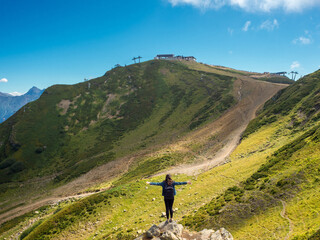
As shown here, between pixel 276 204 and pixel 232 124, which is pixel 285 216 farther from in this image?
pixel 232 124

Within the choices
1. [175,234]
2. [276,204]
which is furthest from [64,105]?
[276,204]

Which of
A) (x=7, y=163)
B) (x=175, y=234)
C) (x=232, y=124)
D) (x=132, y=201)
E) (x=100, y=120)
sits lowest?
(x=132, y=201)

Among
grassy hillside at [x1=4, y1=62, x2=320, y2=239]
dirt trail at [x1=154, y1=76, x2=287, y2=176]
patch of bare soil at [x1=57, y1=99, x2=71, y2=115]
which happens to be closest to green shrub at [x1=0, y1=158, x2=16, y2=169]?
patch of bare soil at [x1=57, y1=99, x2=71, y2=115]

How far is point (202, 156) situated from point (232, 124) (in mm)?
30276

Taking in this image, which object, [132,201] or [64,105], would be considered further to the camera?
[64,105]

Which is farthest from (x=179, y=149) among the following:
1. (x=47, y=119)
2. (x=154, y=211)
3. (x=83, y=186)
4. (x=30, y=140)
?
(x=47, y=119)

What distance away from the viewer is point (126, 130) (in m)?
121

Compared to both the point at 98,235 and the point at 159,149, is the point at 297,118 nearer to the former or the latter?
the point at 159,149

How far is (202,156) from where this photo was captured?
63.6 metres

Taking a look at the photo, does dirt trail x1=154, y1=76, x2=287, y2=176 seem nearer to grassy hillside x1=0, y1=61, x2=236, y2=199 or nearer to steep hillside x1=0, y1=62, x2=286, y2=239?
steep hillside x1=0, y1=62, x2=286, y2=239

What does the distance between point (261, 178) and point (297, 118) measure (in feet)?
138

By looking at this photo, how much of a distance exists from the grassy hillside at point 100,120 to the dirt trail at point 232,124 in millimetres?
7642

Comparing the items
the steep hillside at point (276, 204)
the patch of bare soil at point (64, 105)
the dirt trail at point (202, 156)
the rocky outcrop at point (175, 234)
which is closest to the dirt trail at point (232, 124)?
the dirt trail at point (202, 156)

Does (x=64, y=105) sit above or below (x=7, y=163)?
above
